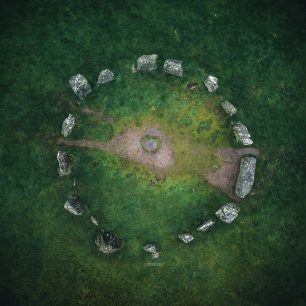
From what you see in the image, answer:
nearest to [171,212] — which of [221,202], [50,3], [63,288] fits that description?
[221,202]

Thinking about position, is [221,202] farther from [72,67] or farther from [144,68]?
[72,67]

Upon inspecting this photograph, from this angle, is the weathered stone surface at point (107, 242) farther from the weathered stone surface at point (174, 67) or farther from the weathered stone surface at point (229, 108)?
the weathered stone surface at point (174, 67)

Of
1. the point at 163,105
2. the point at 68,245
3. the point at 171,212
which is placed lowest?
the point at 68,245

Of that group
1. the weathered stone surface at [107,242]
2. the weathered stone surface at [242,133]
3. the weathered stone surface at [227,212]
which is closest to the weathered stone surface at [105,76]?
the weathered stone surface at [242,133]

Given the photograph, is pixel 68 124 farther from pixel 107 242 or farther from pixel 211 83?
→ pixel 211 83

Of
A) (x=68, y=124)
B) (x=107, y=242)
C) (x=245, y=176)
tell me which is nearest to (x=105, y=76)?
(x=68, y=124)

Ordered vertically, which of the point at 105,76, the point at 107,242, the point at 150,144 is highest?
the point at 105,76
